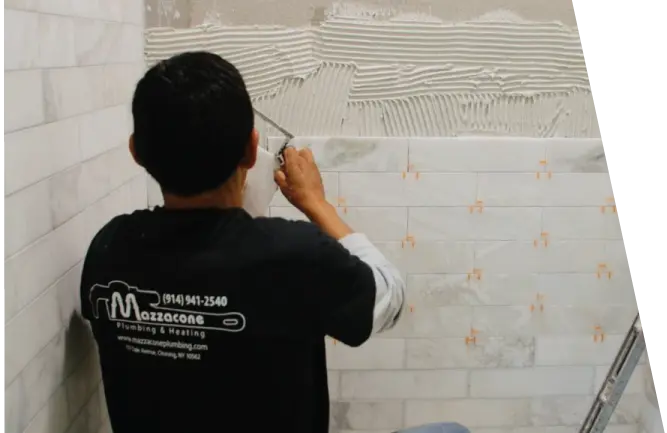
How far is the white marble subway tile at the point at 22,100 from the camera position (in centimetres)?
97

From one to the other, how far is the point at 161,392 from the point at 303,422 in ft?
0.74

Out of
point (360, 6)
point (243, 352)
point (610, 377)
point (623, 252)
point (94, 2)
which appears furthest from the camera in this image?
point (623, 252)

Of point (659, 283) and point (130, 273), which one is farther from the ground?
point (130, 273)

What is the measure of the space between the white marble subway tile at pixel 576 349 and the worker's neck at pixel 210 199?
1246 mm

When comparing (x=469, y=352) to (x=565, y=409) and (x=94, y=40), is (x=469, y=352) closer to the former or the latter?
(x=565, y=409)

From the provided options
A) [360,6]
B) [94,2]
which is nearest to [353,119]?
[360,6]

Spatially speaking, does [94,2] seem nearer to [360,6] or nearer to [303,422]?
[360,6]

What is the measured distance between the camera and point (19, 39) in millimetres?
1010

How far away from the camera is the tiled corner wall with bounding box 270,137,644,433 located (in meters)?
1.91

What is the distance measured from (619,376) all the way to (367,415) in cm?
77

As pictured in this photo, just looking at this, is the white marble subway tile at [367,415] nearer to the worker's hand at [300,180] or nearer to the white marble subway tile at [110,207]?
the white marble subway tile at [110,207]

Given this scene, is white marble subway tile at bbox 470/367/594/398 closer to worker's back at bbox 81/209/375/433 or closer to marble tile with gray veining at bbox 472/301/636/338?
marble tile with gray veining at bbox 472/301/636/338

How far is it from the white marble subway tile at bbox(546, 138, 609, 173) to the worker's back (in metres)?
1.03

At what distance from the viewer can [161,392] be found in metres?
1.09
